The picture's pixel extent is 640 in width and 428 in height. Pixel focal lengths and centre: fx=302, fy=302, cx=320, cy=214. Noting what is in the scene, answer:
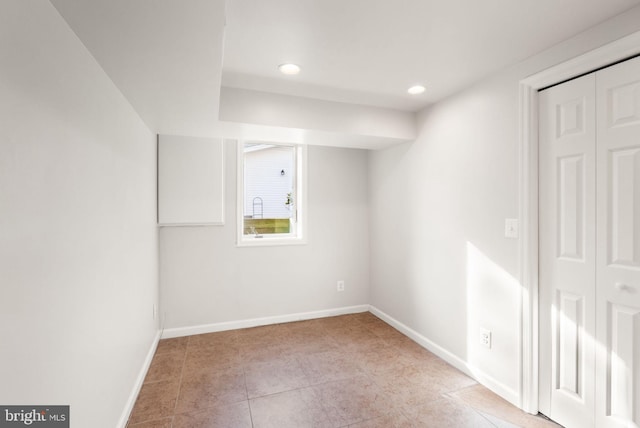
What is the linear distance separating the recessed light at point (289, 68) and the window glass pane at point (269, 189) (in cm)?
144

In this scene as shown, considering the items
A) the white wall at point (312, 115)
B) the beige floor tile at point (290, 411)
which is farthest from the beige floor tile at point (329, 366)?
the white wall at point (312, 115)

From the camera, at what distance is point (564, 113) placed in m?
1.83

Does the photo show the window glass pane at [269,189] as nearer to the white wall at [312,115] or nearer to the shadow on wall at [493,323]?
the white wall at [312,115]

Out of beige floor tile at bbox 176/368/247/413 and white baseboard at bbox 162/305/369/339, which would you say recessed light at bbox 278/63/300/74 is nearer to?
beige floor tile at bbox 176/368/247/413

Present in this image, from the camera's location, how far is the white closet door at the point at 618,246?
1525 millimetres

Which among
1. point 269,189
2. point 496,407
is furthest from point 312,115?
point 496,407

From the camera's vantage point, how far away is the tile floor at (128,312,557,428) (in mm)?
1911

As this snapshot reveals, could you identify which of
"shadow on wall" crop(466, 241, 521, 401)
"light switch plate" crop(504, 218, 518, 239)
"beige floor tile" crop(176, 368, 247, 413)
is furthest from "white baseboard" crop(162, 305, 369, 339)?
"light switch plate" crop(504, 218, 518, 239)

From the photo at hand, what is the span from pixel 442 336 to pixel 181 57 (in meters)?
2.85

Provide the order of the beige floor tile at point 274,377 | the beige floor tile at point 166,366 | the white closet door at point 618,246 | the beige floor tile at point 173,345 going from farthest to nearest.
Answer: the beige floor tile at point 173,345
the beige floor tile at point 166,366
the beige floor tile at point 274,377
the white closet door at point 618,246

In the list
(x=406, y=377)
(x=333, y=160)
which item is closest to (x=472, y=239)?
(x=406, y=377)

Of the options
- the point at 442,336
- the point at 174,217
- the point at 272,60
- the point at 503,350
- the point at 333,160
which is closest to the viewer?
the point at 272,60

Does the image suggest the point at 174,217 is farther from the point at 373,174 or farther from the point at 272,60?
the point at 373,174

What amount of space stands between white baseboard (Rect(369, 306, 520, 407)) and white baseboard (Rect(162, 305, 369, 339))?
0.51 metres
